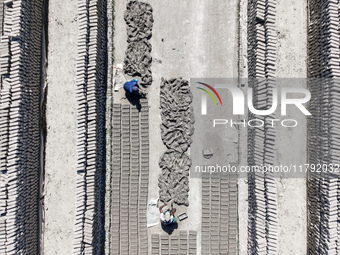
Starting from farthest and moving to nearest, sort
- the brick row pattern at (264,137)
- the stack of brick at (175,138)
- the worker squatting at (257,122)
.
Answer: the stack of brick at (175,138) → the worker squatting at (257,122) → the brick row pattern at (264,137)

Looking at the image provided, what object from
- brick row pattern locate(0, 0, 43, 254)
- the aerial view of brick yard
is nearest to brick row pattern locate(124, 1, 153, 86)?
the aerial view of brick yard

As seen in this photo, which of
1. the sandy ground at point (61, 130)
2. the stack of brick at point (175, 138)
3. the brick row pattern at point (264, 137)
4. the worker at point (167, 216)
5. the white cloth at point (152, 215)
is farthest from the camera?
the white cloth at point (152, 215)

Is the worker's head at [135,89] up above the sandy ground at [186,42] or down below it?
below

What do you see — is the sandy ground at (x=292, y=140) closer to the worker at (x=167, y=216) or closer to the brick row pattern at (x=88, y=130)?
the worker at (x=167, y=216)

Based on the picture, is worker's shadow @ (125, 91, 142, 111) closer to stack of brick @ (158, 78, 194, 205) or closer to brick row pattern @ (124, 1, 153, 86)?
brick row pattern @ (124, 1, 153, 86)

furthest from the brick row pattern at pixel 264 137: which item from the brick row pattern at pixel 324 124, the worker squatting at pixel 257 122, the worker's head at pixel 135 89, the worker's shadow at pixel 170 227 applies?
the worker's head at pixel 135 89

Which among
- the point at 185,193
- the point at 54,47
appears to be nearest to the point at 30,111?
the point at 54,47

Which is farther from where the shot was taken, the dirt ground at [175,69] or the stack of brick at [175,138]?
the stack of brick at [175,138]
